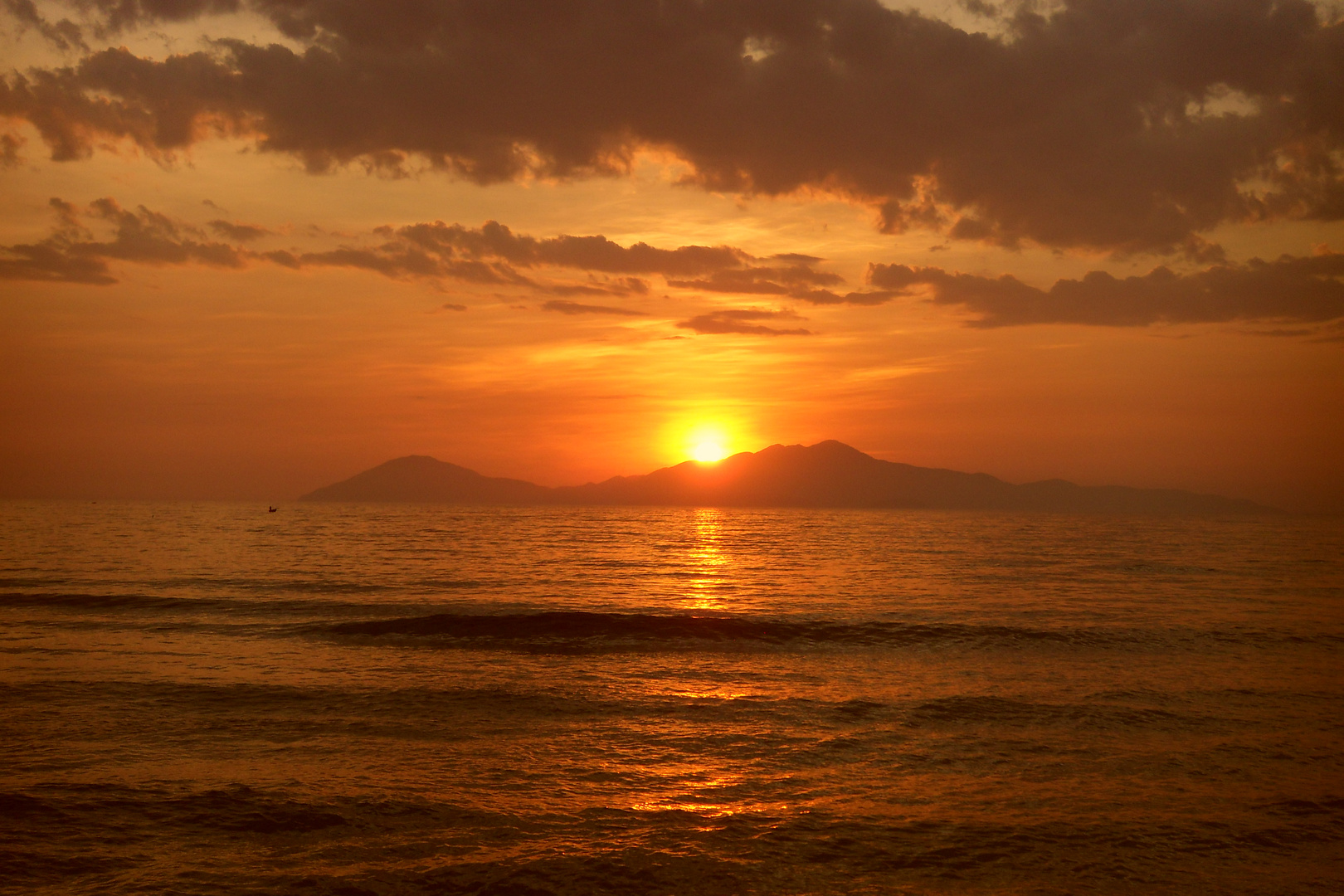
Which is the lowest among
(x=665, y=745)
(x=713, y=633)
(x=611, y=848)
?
(x=713, y=633)

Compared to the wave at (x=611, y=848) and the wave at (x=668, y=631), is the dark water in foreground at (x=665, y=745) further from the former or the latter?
the wave at (x=668, y=631)

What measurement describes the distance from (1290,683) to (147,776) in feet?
87.5

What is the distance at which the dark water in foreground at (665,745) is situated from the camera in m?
10.5

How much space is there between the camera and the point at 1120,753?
1543cm

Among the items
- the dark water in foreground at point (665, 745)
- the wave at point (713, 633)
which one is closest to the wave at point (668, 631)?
the wave at point (713, 633)

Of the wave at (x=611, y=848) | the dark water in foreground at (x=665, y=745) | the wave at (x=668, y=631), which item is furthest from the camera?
the wave at (x=668, y=631)

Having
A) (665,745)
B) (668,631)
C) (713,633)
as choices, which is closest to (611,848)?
(665,745)

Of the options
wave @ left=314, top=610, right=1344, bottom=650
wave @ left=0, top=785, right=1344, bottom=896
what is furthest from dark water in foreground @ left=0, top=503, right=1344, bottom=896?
wave @ left=314, top=610, right=1344, bottom=650

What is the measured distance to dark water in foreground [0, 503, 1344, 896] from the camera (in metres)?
10.5

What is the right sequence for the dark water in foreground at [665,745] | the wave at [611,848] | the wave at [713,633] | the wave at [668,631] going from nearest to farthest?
the wave at [611,848]
the dark water in foreground at [665,745]
the wave at [713,633]
the wave at [668,631]

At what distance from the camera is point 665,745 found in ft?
51.2

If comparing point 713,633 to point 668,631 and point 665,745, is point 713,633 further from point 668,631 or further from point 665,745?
point 665,745

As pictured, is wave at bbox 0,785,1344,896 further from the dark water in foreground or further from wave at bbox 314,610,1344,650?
wave at bbox 314,610,1344,650

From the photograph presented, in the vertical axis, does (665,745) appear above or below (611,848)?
below
